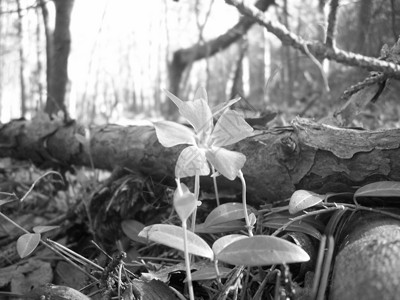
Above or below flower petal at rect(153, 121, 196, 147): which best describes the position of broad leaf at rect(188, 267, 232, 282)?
below

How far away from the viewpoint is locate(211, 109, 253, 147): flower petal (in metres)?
0.82

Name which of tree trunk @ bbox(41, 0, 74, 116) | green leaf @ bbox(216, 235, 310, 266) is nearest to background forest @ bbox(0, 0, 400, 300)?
green leaf @ bbox(216, 235, 310, 266)

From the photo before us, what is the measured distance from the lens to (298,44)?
1.44 metres

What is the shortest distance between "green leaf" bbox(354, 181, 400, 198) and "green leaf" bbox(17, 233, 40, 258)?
0.85 metres

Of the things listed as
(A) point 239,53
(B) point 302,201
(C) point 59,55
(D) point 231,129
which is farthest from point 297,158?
(A) point 239,53

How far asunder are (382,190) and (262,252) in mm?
447

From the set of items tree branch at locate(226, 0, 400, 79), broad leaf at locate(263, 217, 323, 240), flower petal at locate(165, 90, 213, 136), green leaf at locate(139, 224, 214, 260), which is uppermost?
tree branch at locate(226, 0, 400, 79)

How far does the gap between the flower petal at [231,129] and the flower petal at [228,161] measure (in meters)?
0.05

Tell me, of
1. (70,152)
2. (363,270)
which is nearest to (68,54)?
(70,152)

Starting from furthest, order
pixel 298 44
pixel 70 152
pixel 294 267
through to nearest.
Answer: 1. pixel 70 152
2. pixel 298 44
3. pixel 294 267

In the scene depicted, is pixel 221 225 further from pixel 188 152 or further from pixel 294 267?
pixel 188 152

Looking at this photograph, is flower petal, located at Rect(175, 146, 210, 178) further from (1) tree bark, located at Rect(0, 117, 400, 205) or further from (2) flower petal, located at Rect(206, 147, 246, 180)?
(1) tree bark, located at Rect(0, 117, 400, 205)

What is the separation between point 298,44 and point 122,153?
2.94 feet

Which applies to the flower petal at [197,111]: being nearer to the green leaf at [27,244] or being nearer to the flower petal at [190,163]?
the flower petal at [190,163]
